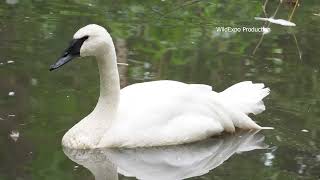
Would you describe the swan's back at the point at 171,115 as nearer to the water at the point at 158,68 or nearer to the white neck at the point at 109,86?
the white neck at the point at 109,86

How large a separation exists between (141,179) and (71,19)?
14.4 feet

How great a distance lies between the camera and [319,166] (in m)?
7.33

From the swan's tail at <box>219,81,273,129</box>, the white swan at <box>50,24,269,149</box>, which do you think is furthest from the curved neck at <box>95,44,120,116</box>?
the swan's tail at <box>219,81,273,129</box>

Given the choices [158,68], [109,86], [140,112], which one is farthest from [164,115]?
[158,68]

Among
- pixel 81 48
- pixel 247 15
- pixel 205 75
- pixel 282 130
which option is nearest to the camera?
pixel 81 48

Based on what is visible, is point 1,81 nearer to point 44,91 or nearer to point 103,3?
point 44,91

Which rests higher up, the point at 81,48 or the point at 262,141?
the point at 81,48

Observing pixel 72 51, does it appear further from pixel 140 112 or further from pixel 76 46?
pixel 140 112

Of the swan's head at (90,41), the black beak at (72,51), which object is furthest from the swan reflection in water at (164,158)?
the swan's head at (90,41)

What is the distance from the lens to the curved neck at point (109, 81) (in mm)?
7492

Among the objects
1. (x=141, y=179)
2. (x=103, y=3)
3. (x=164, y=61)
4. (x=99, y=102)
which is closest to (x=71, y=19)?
(x=103, y=3)

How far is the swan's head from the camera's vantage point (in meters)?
7.42

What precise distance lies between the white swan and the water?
313 mm

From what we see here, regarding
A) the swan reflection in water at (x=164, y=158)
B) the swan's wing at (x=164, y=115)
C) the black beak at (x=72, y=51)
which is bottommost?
the swan reflection in water at (x=164, y=158)
